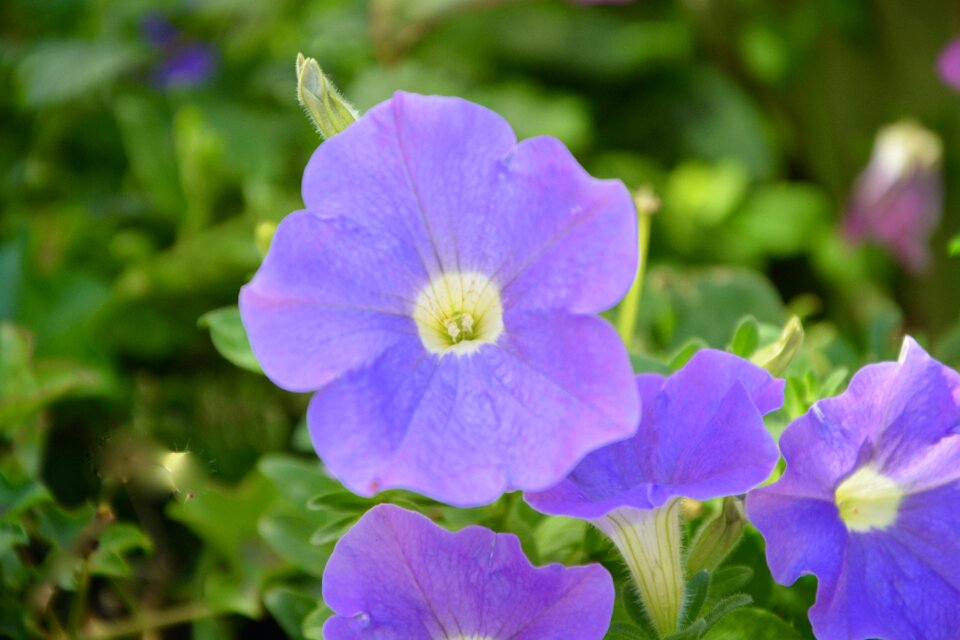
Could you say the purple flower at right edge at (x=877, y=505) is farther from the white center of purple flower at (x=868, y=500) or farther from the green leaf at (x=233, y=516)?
the green leaf at (x=233, y=516)

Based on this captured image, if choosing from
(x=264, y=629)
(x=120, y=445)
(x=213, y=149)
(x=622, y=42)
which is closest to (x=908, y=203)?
(x=622, y=42)

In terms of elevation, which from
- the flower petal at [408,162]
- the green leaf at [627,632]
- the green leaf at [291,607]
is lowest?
the green leaf at [291,607]

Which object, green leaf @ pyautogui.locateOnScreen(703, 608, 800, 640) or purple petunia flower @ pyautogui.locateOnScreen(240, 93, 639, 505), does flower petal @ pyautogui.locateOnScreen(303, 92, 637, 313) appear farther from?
green leaf @ pyautogui.locateOnScreen(703, 608, 800, 640)

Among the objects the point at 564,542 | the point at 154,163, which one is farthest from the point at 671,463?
the point at 154,163

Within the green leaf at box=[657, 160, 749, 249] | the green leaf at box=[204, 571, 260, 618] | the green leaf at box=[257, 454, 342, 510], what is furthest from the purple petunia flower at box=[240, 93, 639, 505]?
the green leaf at box=[657, 160, 749, 249]

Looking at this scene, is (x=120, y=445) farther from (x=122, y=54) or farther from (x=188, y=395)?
(x=122, y=54)

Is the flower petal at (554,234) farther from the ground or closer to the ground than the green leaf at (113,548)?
farther from the ground

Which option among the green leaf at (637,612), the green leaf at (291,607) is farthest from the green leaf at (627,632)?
the green leaf at (291,607)
